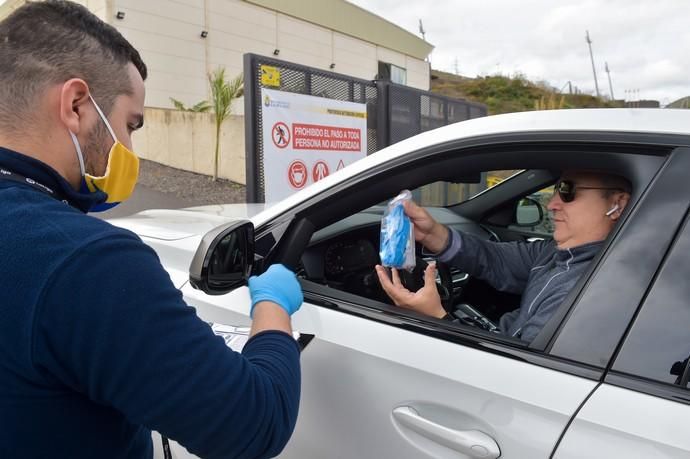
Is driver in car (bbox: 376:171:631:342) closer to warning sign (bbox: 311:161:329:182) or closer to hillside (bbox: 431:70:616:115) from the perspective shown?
warning sign (bbox: 311:161:329:182)

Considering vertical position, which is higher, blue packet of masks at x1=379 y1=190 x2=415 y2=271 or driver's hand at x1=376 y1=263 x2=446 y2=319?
blue packet of masks at x1=379 y1=190 x2=415 y2=271

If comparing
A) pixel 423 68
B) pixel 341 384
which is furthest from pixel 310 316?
pixel 423 68

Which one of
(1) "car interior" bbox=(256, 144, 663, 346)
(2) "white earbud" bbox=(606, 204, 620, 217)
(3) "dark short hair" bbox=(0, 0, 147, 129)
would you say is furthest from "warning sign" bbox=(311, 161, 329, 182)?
(3) "dark short hair" bbox=(0, 0, 147, 129)

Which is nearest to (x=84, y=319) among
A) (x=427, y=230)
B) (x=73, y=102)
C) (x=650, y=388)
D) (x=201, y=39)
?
(x=73, y=102)

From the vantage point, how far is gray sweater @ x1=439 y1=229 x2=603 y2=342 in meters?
1.58

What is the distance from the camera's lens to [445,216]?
9.98ft

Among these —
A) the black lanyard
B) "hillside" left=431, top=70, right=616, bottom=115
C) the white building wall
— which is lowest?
the black lanyard

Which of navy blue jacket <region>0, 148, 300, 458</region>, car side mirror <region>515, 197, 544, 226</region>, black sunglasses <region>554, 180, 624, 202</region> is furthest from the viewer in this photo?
A: car side mirror <region>515, 197, 544, 226</region>

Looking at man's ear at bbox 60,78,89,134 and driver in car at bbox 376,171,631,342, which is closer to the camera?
man's ear at bbox 60,78,89,134

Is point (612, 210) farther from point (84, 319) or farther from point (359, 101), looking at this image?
point (359, 101)

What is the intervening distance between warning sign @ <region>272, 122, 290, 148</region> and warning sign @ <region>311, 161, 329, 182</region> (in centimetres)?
49

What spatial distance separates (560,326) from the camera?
1182 millimetres

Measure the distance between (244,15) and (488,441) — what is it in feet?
64.2

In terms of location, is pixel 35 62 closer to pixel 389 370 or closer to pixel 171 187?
pixel 389 370
